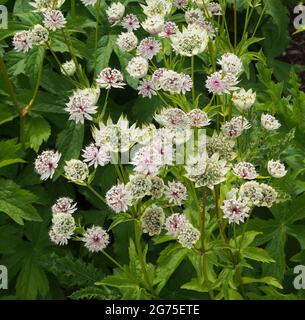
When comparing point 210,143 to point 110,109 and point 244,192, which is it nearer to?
point 244,192

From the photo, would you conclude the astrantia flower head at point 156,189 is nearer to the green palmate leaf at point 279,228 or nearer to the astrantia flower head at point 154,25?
the astrantia flower head at point 154,25

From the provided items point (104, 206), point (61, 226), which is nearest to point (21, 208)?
point (104, 206)

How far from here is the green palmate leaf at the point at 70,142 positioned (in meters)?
2.08

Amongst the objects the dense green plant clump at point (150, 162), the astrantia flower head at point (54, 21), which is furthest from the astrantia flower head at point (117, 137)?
the astrantia flower head at point (54, 21)

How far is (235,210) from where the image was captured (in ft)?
4.43

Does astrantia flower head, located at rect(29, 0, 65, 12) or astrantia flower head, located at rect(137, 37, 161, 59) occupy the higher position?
astrantia flower head, located at rect(29, 0, 65, 12)

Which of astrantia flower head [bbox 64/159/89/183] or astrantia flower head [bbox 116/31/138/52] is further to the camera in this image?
astrantia flower head [bbox 116/31/138/52]

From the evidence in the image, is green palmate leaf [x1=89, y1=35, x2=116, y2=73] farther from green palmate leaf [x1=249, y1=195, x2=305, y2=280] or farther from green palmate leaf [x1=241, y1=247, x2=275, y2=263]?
green palmate leaf [x1=241, y1=247, x2=275, y2=263]

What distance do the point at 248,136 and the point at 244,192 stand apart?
35cm

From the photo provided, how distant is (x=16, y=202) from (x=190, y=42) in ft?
2.65

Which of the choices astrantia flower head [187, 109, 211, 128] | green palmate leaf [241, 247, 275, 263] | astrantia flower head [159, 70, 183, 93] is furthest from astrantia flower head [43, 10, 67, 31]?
green palmate leaf [241, 247, 275, 263]

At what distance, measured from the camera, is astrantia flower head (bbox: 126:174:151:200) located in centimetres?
132

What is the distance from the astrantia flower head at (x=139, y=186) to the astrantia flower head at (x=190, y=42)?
37 cm

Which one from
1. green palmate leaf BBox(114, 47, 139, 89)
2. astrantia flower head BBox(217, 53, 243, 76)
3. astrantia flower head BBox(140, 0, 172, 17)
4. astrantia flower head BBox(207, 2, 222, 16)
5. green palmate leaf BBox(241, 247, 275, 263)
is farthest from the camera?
green palmate leaf BBox(114, 47, 139, 89)
